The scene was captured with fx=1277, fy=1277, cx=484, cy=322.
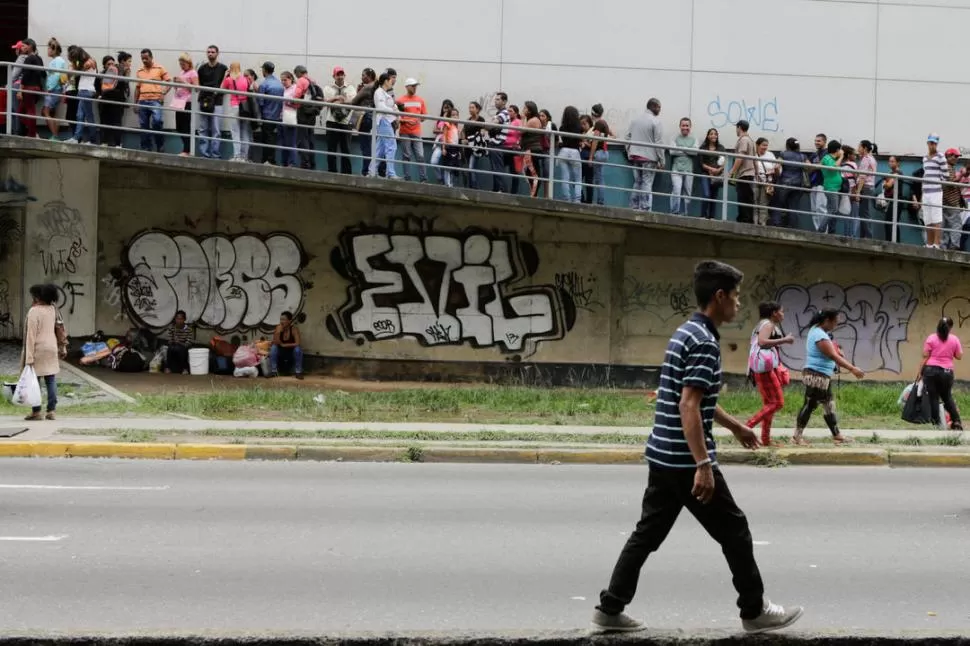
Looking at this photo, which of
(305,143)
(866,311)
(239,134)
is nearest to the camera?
(239,134)

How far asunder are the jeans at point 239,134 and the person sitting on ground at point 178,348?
3.58 m

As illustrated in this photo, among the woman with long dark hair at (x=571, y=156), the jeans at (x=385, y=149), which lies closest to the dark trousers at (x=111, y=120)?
the jeans at (x=385, y=149)

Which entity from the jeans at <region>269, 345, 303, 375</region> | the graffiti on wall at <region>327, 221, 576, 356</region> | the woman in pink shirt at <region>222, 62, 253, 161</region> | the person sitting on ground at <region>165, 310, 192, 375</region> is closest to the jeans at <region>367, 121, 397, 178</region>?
the woman in pink shirt at <region>222, 62, 253, 161</region>

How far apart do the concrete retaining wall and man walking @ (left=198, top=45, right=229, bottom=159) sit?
7.35 feet

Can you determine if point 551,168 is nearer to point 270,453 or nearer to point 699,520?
point 270,453

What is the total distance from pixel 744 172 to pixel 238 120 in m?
8.11

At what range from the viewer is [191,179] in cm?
2247

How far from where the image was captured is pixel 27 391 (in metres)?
14.5

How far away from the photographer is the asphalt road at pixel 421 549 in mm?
6906

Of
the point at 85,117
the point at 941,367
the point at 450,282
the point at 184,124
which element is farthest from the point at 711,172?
the point at 85,117

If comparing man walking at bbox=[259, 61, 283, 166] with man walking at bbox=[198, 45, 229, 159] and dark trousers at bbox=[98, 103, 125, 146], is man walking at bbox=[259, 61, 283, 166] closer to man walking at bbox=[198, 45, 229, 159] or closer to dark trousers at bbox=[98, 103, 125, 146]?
man walking at bbox=[198, 45, 229, 159]

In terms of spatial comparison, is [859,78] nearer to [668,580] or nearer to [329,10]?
[329,10]

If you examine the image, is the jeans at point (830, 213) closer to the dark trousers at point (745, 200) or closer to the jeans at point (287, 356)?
the dark trousers at point (745, 200)

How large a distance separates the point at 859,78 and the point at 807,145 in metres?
1.52
